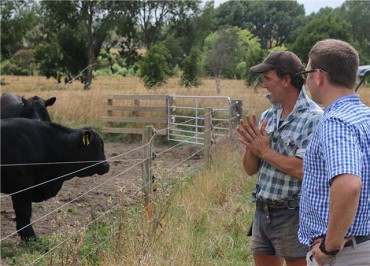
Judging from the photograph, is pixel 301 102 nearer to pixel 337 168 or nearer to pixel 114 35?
pixel 337 168

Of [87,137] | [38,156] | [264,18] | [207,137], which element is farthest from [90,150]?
[264,18]

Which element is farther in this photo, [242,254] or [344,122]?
[242,254]

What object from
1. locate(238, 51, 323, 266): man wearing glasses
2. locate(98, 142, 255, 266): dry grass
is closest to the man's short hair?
locate(238, 51, 323, 266): man wearing glasses

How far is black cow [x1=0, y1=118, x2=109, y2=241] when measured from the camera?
22.9ft

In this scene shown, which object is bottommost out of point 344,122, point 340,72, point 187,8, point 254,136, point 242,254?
point 242,254

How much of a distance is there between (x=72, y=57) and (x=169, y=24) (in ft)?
37.1

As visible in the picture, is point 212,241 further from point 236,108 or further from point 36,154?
point 236,108

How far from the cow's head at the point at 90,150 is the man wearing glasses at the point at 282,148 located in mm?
4325

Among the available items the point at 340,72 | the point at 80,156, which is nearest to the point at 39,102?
the point at 80,156

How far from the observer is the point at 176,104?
15.1m

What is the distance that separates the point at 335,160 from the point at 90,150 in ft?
18.8

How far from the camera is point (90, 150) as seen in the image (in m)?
7.59

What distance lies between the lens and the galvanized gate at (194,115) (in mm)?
12352

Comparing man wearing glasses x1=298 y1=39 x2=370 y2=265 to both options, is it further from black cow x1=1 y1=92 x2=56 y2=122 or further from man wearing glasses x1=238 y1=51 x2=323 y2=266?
black cow x1=1 y1=92 x2=56 y2=122
